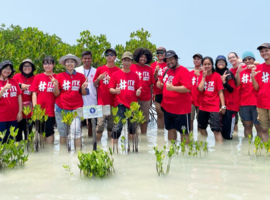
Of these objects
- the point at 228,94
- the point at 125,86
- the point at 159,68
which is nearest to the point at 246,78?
the point at 228,94

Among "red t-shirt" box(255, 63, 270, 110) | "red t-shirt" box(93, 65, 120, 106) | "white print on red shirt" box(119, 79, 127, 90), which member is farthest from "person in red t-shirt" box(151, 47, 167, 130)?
"red t-shirt" box(255, 63, 270, 110)

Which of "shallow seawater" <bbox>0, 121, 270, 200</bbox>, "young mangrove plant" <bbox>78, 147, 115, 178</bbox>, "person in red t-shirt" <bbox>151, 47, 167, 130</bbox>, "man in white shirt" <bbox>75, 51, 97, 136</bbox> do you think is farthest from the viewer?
"person in red t-shirt" <bbox>151, 47, 167, 130</bbox>

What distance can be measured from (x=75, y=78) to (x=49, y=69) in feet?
1.96

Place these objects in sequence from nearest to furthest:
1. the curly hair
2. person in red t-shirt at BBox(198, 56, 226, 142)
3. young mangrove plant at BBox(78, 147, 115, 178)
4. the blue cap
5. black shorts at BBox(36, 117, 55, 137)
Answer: young mangrove plant at BBox(78, 147, 115, 178)
black shorts at BBox(36, 117, 55, 137)
person in red t-shirt at BBox(198, 56, 226, 142)
the blue cap
the curly hair

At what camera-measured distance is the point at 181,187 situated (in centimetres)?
411

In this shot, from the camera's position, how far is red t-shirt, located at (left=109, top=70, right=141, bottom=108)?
20.8 ft

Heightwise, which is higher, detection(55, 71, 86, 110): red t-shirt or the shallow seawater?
detection(55, 71, 86, 110): red t-shirt

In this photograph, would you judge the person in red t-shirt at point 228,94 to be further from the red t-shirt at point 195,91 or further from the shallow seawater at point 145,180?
the shallow seawater at point 145,180

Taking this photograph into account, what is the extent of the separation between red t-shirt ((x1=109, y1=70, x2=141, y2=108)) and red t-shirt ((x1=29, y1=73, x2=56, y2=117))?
1.30 meters

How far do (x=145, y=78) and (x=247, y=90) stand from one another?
2402 mm

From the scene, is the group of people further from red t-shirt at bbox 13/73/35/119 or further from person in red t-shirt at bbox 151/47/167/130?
person in red t-shirt at bbox 151/47/167/130

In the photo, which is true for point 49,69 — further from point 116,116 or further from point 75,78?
point 116,116

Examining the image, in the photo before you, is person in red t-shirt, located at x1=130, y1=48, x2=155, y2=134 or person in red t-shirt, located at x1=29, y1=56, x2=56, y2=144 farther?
person in red t-shirt, located at x1=130, y1=48, x2=155, y2=134

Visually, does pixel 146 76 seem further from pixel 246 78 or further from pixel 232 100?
pixel 246 78
